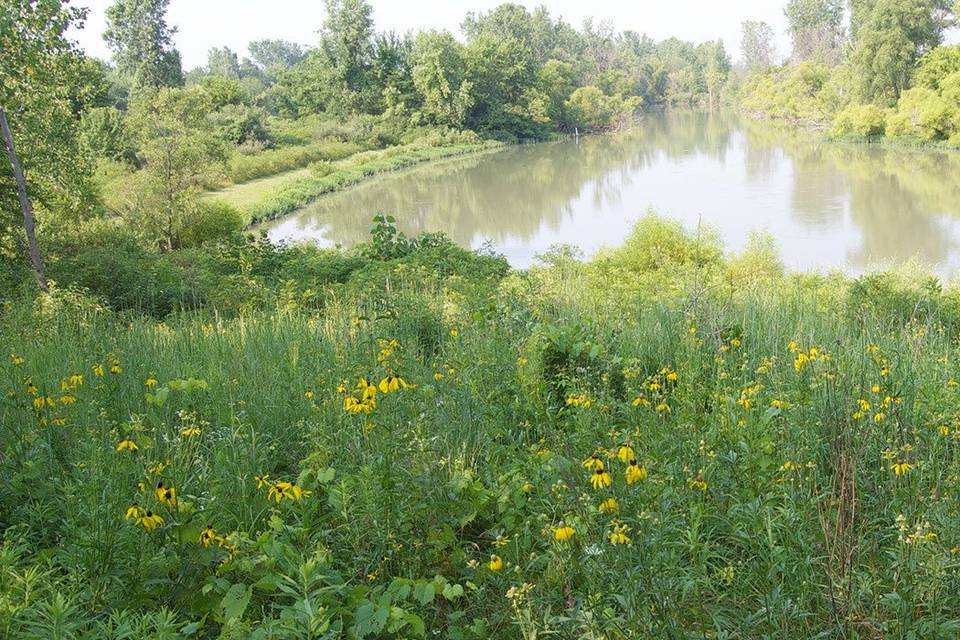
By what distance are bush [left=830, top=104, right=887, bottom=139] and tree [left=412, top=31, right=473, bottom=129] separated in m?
19.9

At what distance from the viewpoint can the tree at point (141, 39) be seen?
34375 millimetres

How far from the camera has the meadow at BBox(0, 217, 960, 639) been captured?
5.43 ft

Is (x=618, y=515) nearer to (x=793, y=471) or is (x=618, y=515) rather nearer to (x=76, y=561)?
(x=793, y=471)

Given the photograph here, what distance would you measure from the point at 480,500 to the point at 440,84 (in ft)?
140


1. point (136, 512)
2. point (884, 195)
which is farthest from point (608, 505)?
point (884, 195)

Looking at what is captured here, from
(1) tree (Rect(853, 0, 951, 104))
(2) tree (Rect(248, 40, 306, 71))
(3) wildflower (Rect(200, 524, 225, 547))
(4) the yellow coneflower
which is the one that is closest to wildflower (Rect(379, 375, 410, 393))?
(3) wildflower (Rect(200, 524, 225, 547))

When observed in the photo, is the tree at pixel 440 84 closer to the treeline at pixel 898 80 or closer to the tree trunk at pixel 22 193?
the treeline at pixel 898 80

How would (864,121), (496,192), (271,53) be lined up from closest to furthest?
(496,192) → (864,121) → (271,53)

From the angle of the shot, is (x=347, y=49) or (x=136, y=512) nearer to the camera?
(x=136, y=512)

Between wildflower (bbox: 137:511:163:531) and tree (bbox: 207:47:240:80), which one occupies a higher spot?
tree (bbox: 207:47:240:80)

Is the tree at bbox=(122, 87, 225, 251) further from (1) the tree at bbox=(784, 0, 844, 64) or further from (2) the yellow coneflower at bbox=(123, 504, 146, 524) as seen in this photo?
(1) the tree at bbox=(784, 0, 844, 64)

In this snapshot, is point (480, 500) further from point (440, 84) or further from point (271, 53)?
point (271, 53)

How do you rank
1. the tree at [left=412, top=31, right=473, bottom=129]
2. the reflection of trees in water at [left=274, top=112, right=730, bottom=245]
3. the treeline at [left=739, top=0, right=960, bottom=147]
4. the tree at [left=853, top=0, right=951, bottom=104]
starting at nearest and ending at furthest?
the reflection of trees in water at [left=274, top=112, right=730, bottom=245] < the treeline at [left=739, top=0, right=960, bottom=147] < the tree at [left=853, top=0, right=951, bottom=104] < the tree at [left=412, top=31, right=473, bottom=129]

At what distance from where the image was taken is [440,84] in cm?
4253
